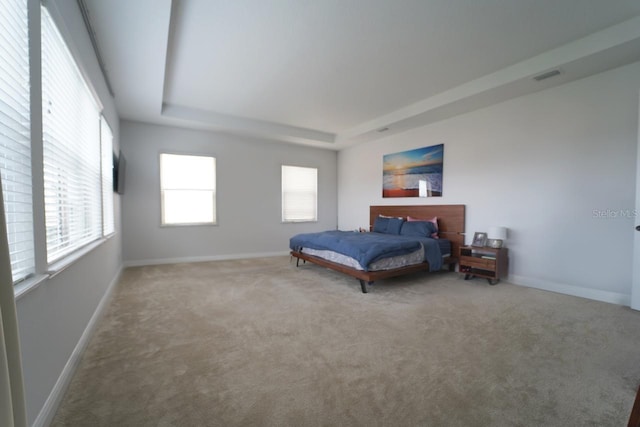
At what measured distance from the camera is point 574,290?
3.46 metres

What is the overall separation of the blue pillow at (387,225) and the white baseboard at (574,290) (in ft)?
6.27

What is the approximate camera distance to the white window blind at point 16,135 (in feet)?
3.71

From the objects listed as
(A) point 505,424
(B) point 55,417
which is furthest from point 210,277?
(A) point 505,424

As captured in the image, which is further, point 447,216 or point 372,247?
point 447,216

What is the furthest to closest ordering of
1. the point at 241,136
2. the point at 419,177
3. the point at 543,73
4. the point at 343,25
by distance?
1. the point at 241,136
2. the point at 419,177
3. the point at 543,73
4. the point at 343,25

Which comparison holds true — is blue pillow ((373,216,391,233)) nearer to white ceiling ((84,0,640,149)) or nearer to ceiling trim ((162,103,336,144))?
white ceiling ((84,0,640,149))

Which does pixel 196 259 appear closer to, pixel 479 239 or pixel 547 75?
pixel 479 239

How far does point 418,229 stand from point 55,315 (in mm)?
4651

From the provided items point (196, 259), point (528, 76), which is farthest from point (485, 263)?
point (196, 259)

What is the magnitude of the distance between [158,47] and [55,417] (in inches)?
118

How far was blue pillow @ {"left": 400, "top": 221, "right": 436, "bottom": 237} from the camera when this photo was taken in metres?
4.85

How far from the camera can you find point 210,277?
4379mm

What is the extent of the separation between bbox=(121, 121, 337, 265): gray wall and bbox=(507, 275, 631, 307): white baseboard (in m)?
4.36

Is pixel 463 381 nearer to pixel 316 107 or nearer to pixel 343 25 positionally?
pixel 343 25
